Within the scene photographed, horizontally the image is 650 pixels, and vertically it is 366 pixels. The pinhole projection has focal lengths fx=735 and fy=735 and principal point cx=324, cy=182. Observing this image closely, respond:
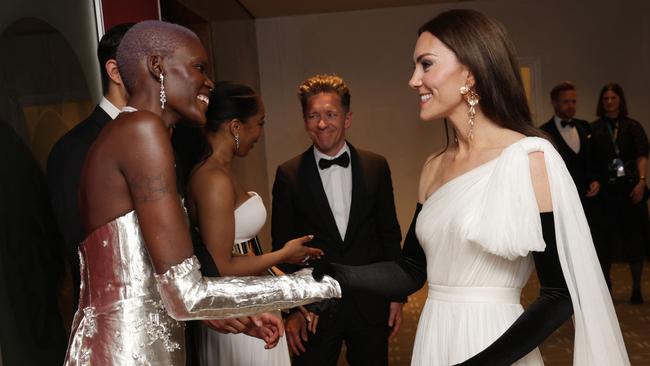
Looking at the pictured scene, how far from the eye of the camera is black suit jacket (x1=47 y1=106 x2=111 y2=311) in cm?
225

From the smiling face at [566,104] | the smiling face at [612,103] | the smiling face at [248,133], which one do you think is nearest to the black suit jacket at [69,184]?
the smiling face at [248,133]

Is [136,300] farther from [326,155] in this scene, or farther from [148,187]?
[326,155]

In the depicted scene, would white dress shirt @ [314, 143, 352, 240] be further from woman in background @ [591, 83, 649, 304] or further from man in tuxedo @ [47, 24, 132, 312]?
woman in background @ [591, 83, 649, 304]

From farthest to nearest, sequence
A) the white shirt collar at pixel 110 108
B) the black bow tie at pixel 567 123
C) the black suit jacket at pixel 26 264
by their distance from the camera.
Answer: the black bow tie at pixel 567 123, the white shirt collar at pixel 110 108, the black suit jacket at pixel 26 264

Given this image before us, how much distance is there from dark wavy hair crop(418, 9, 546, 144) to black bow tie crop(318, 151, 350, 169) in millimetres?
1741

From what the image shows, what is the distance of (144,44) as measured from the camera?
6.15 ft

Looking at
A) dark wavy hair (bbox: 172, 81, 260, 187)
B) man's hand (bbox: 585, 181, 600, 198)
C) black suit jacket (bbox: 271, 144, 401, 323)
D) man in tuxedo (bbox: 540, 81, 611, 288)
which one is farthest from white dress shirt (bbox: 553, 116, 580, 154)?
dark wavy hair (bbox: 172, 81, 260, 187)

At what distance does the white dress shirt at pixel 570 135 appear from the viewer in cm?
614

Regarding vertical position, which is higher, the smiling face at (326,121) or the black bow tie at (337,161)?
the smiling face at (326,121)

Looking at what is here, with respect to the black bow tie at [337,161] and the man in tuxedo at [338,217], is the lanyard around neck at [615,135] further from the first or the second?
the black bow tie at [337,161]

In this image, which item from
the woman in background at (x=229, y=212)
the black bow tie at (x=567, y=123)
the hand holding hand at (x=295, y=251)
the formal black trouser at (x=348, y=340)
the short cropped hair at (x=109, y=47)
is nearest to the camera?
the short cropped hair at (x=109, y=47)

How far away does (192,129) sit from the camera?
313 centimetres

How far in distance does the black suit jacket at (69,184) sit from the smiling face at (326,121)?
1535 mm

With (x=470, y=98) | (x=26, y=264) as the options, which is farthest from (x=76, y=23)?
(x=470, y=98)
